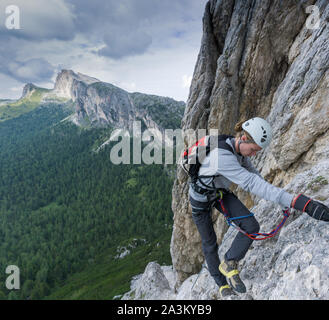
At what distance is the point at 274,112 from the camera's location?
14.2 meters

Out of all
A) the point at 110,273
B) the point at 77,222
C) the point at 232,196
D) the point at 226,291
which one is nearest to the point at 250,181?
the point at 232,196

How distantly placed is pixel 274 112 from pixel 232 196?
10158 mm

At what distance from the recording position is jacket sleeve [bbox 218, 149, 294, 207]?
4992mm

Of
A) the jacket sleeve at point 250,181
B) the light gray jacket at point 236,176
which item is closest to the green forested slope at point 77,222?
the light gray jacket at point 236,176

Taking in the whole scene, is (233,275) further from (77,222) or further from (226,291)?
(77,222)

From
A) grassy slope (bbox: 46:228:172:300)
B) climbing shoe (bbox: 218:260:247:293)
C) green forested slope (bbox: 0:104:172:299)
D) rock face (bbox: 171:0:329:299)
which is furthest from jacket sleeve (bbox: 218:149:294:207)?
green forested slope (bbox: 0:104:172:299)

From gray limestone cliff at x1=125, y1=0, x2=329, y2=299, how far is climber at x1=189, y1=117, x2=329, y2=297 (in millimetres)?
866

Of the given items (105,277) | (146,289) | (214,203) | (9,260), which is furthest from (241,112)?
(9,260)

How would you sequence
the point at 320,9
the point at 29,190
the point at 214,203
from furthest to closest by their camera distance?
the point at 29,190
the point at 320,9
the point at 214,203

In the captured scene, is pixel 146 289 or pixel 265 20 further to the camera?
pixel 146 289

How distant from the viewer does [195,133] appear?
901 inches

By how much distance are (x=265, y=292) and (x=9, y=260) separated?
5526 inches

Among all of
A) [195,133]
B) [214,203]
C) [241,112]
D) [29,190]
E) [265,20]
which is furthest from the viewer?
[29,190]
